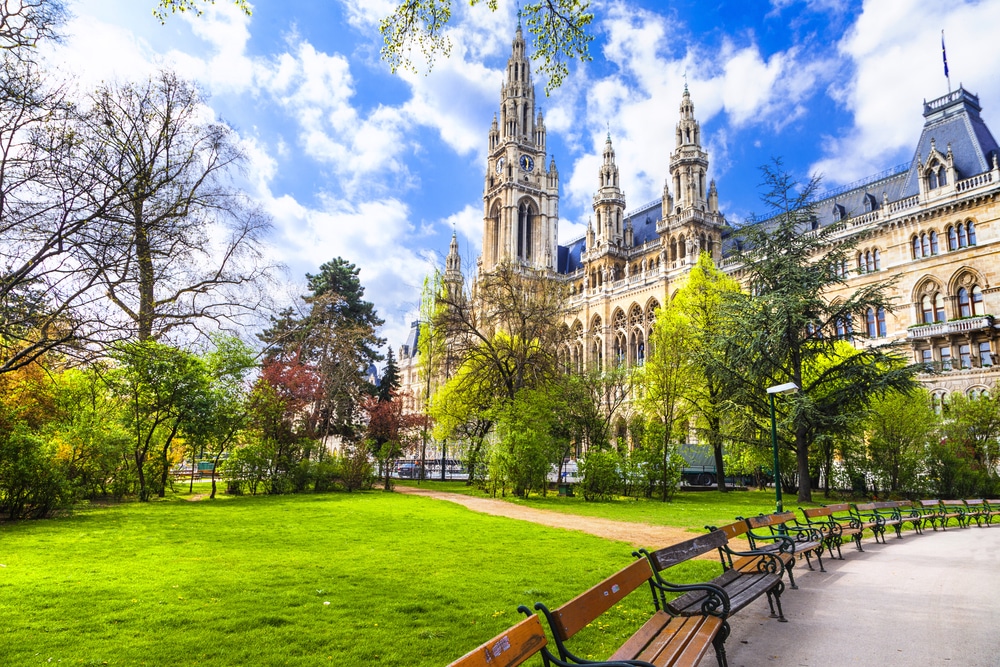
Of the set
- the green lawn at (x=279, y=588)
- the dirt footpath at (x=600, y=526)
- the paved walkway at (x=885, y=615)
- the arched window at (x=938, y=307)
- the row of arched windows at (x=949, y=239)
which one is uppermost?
the row of arched windows at (x=949, y=239)

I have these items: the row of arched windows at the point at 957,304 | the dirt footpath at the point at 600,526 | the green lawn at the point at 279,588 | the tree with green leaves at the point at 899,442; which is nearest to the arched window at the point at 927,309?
the row of arched windows at the point at 957,304

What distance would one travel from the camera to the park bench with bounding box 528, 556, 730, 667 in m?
3.12

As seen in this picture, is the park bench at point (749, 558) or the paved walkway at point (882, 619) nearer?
the paved walkway at point (882, 619)

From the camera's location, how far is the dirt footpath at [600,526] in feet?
37.2

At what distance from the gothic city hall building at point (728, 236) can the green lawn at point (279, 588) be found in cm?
1962

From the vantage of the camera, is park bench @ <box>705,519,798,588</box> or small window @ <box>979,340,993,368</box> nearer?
park bench @ <box>705,519,798,588</box>

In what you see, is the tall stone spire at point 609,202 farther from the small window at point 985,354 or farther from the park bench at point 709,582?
the park bench at point 709,582

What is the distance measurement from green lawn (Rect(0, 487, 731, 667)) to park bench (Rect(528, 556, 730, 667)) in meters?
0.82

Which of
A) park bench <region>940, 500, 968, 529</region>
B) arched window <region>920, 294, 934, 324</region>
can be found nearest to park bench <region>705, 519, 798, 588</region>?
park bench <region>940, 500, 968, 529</region>

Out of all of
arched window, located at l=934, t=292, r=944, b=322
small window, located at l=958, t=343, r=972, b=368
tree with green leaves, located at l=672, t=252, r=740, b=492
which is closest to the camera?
tree with green leaves, located at l=672, t=252, r=740, b=492

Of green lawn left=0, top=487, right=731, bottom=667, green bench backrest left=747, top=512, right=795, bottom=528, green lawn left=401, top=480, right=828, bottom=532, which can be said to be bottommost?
green lawn left=401, top=480, right=828, bottom=532

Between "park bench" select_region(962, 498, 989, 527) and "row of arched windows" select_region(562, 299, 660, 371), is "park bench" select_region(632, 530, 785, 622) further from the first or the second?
"row of arched windows" select_region(562, 299, 660, 371)

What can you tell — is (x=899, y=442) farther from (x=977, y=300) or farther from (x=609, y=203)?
(x=609, y=203)

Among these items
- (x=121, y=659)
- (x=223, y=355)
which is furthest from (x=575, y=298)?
(x=121, y=659)
